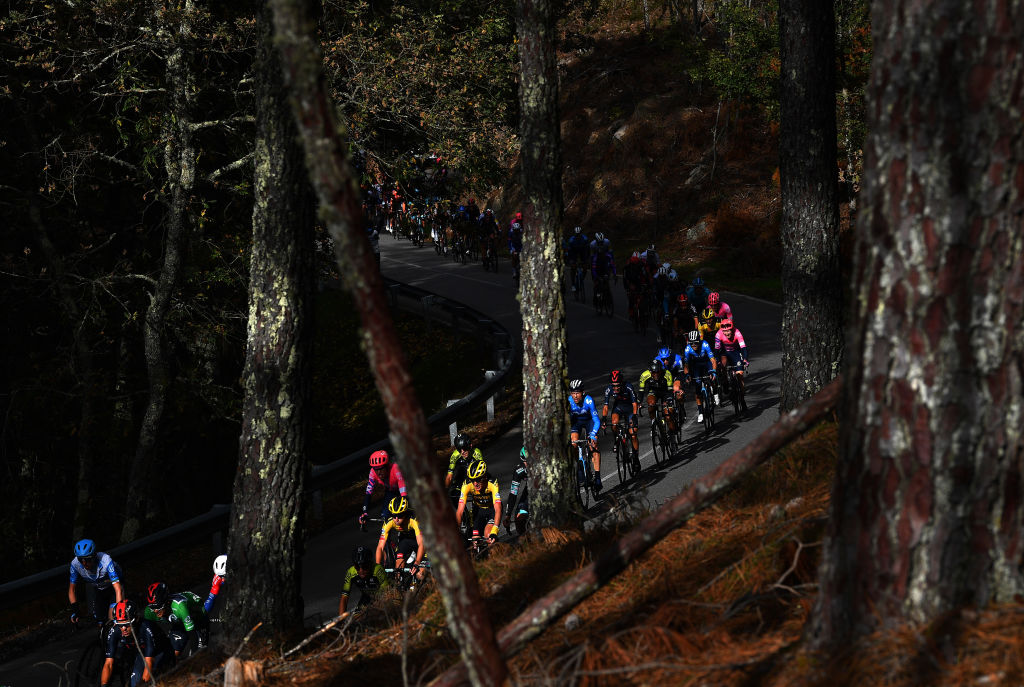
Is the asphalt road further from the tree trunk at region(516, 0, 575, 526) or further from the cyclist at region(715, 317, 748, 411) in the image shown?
the tree trunk at region(516, 0, 575, 526)

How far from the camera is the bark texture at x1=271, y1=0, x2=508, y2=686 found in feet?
8.52

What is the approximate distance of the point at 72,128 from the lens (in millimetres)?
16734

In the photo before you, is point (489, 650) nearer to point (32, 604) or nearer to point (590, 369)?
point (32, 604)

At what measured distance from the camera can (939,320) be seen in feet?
9.39

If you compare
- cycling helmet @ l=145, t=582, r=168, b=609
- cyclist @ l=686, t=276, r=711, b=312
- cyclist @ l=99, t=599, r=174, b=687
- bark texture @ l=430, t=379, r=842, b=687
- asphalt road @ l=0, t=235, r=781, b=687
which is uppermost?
bark texture @ l=430, t=379, r=842, b=687

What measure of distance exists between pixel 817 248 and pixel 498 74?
1424 cm

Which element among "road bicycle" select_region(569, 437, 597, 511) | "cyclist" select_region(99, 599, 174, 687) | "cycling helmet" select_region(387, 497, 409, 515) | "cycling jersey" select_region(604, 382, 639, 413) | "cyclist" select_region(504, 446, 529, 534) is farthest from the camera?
"cycling jersey" select_region(604, 382, 639, 413)

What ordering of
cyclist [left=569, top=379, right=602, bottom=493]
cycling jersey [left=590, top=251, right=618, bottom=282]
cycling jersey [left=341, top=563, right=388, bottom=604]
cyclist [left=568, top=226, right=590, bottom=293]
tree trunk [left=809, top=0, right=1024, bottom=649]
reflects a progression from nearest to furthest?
tree trunk [left=809, top=0, right=1024, bottom=649]
cycling jersey [left=341, top=563, right=388, bottom=604]
cyclist [left=569, top=379, right=602, bottom=493]
cycling jersey [left=590, top=251, right=618, bottom=282]
cyclist [left=568, top=226, right=590, bottom=293]


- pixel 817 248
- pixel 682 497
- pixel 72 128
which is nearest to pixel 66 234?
pixel 72 128

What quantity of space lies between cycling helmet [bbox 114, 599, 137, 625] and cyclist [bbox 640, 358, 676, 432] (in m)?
8.90

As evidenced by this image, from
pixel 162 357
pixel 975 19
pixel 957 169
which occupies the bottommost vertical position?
pixel 162 357

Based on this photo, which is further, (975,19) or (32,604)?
(32,604)

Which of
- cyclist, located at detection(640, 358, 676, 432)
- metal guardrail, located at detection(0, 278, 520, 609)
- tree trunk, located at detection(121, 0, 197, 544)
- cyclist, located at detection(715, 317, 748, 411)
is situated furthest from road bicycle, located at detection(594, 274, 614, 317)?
tree trunk, located at detection(121, 0, 197, 544)

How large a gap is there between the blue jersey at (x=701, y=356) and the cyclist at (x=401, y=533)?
29.9 ft
